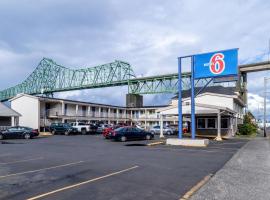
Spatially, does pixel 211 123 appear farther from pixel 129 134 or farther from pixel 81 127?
pixel 81 127

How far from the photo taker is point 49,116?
164ft

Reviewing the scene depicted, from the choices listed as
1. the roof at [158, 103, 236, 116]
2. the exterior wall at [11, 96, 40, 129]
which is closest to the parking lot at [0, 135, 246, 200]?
the roof at [158, 103, 236, 116]

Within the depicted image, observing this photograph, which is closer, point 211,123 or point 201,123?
point 211,123

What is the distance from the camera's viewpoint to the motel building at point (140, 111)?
1379 inches

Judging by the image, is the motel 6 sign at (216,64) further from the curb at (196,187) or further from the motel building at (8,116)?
the motel building at (8,116)

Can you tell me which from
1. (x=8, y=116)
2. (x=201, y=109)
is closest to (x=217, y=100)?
(x=201, y=109)

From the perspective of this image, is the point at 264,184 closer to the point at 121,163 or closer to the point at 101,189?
the point at 101,189

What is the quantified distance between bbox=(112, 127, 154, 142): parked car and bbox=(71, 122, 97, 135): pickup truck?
14.2 metres

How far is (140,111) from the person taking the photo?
70.9 metres

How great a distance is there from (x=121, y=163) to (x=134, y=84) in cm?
8318

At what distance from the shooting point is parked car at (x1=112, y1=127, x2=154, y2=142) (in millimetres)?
27812

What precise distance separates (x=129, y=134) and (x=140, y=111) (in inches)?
1672

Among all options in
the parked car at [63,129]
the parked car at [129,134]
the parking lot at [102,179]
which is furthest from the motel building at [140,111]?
the parking lot at [102,179]

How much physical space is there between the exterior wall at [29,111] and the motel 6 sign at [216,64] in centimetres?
3128
